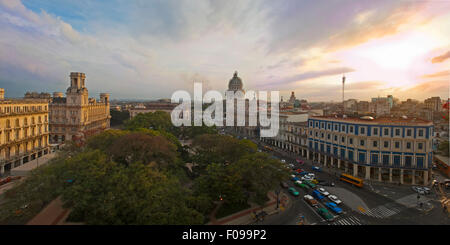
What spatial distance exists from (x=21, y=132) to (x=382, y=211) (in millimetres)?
63409

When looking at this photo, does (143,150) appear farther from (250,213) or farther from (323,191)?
(323,191)

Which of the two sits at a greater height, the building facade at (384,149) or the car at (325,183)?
the building facade at (384,149)

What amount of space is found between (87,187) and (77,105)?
202 feet

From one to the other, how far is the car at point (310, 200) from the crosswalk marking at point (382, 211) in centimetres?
518

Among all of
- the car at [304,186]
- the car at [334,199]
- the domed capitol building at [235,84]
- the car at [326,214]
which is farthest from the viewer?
the domed capitol building at [235,84]

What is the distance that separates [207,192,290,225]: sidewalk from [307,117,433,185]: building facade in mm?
18300

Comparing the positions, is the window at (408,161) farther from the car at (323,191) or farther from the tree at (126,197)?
the tree at (126,197)

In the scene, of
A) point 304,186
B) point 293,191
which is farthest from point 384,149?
point 293,191

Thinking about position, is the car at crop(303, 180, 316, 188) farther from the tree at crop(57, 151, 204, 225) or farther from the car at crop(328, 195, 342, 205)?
the tree at crop(57, 151, 204, 225)

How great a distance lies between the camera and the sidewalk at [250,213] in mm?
24188

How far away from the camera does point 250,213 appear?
2614 centimetres

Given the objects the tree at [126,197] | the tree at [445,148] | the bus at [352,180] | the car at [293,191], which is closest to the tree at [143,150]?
the tree at [126,197]

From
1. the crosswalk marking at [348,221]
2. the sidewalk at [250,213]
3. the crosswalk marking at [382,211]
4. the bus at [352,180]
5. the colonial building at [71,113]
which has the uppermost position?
the colonial building at [71,113]
